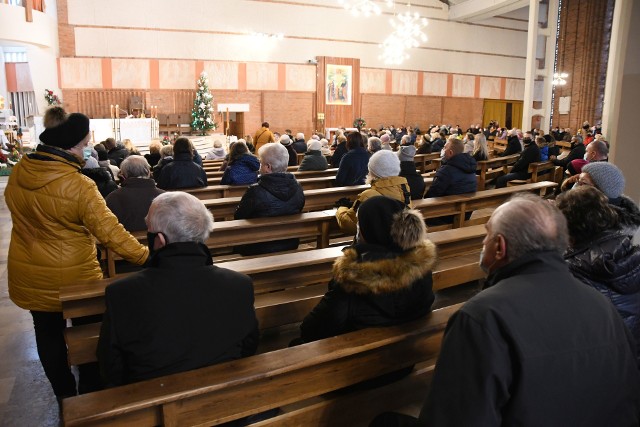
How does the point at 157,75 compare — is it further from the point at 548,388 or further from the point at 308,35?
the point at 548,388

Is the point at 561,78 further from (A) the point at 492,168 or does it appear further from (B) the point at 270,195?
(B) the point at 270,195

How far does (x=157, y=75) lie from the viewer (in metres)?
17.2


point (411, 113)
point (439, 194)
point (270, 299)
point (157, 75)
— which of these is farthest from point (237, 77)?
point (270, 299)

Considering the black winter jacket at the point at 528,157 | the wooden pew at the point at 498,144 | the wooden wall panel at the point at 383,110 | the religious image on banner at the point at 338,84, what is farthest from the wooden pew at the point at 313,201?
the wooden wall panel at the point at 383,110

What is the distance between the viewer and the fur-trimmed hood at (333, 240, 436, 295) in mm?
1956

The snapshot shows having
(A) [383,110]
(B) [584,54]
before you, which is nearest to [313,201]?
(A) [383,110]

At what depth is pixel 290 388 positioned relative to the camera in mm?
1901

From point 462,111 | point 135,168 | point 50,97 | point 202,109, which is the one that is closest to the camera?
point 135,168

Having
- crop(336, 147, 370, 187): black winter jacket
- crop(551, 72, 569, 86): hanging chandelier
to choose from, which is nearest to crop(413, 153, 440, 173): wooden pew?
crop(336, 147, 370, 187): black winter jacket

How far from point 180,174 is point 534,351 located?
16.0ft

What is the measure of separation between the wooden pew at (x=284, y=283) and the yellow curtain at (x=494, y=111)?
2105 centimetres

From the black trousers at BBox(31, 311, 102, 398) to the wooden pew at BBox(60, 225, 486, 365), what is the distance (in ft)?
0.77

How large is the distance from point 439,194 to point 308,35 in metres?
15.1

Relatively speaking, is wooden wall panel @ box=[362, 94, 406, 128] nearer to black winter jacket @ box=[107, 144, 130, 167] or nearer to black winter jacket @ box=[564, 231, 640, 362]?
black winter jacket @ box=[107, 144, 130, 167]
